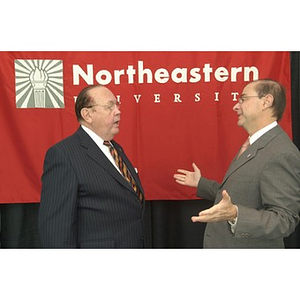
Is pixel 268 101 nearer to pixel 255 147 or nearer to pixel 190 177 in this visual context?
pixel 255 147

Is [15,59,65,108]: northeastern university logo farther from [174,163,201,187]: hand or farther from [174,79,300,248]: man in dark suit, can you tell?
[174,79,300,248]: man in dark suit

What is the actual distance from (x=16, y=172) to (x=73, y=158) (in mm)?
912

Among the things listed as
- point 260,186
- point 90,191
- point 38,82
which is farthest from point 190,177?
point 38,82

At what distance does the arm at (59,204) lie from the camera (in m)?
1.45

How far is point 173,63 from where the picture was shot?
218cm

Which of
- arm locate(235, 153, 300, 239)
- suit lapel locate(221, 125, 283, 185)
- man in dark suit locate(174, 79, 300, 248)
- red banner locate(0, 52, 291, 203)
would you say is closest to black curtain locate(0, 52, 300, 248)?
red banner locate(0, 52, 291, 203)

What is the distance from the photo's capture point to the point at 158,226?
2482 millimetres

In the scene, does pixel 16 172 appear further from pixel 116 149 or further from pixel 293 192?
pixel 293 192

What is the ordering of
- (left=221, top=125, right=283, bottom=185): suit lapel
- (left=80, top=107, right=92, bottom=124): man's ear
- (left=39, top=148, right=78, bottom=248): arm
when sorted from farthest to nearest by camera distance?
(left=80, top=107, right=92, bottom=124): man's ear
(left=221, top=125, right=283, bottom=185): suit lapel
(left=39, top=148, right=78, bottom=248): arm

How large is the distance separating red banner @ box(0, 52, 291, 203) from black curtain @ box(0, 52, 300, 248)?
0.25 metres

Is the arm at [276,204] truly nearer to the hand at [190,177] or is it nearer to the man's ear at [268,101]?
the man's ear at [268,101]

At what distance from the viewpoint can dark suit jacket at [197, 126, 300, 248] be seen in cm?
139

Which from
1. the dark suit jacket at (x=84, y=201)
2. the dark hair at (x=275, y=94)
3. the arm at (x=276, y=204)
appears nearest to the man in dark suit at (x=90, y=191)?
the dark suit jacket at (x=84, y=201)
